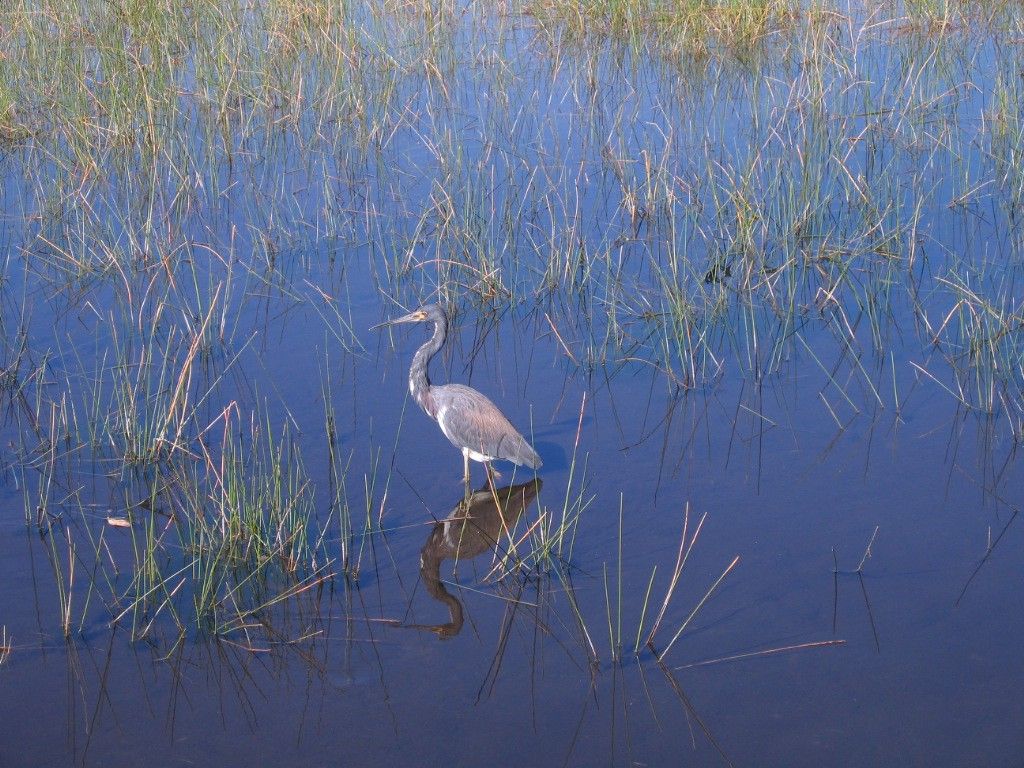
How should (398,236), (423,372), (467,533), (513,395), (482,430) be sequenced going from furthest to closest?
1. (398,236)
2. (513,395)
3. (423,372)
4. (482,430)
5. (467,533)

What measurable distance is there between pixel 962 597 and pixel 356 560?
1882mm

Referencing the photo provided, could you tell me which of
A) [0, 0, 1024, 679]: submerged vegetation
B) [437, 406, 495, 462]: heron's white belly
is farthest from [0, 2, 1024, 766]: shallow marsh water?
[437, 406, 495, 462]: heron's white belly

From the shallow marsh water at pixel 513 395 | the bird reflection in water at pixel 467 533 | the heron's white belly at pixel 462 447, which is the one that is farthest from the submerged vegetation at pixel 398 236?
the heron's white belly at pixel 462 447

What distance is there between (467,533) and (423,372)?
0.98m

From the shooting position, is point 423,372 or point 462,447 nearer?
point 462,447

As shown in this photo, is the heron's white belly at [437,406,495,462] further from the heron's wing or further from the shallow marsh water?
the shallow marsh water

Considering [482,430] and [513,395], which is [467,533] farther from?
[513,395]

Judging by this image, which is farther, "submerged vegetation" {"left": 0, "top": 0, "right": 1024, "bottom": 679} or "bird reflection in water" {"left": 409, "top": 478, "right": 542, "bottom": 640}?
"submerged vegetation" {"left": 0, "top": 0, "right": 1024, "bottom": 679}

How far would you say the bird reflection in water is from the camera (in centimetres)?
373

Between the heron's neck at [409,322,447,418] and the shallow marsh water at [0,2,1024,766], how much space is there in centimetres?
15

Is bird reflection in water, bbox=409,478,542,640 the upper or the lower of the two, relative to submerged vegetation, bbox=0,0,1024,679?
lower

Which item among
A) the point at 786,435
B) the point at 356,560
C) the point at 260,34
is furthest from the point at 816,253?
the point at 260,34

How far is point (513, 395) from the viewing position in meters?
5.23

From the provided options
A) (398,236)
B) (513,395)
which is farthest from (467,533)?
(398,236)
